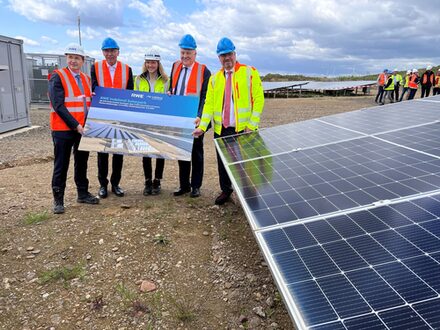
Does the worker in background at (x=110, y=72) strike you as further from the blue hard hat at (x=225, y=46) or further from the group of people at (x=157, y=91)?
the blue hard hat at (x=225, y=46)

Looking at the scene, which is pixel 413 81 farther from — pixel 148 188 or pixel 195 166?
pixel 148 188

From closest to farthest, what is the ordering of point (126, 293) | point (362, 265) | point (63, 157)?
1. point (362, 265)
2. point (126, 293)
3. point (63, 157)

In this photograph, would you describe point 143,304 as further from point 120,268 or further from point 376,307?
point 376,307

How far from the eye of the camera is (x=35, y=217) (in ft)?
17.3

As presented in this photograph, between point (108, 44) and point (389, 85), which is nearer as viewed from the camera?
point (108, 44)

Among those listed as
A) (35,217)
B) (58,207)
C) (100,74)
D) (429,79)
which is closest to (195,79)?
(100,74)

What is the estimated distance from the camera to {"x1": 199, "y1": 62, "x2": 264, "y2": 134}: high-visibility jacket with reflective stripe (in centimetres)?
547

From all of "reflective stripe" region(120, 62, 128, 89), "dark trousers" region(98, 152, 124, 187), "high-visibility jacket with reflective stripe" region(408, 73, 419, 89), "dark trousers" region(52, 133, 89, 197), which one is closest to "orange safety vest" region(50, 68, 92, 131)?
"dark trousers" region(52, 133, 89, 197)

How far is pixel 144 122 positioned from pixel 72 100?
1114 millimetres

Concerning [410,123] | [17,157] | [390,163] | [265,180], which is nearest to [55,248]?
[265,180]

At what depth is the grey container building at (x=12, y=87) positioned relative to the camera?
12.7 metres

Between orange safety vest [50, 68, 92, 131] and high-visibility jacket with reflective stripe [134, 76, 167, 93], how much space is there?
0.78m

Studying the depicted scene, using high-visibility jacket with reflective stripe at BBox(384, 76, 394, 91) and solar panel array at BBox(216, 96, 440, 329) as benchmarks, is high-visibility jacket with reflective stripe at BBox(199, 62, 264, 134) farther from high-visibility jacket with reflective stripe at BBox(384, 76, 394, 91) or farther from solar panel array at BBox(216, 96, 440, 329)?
high-visibility jacket with reflective stripe at BBox(384, 76, 394, 91)

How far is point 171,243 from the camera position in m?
4.80
